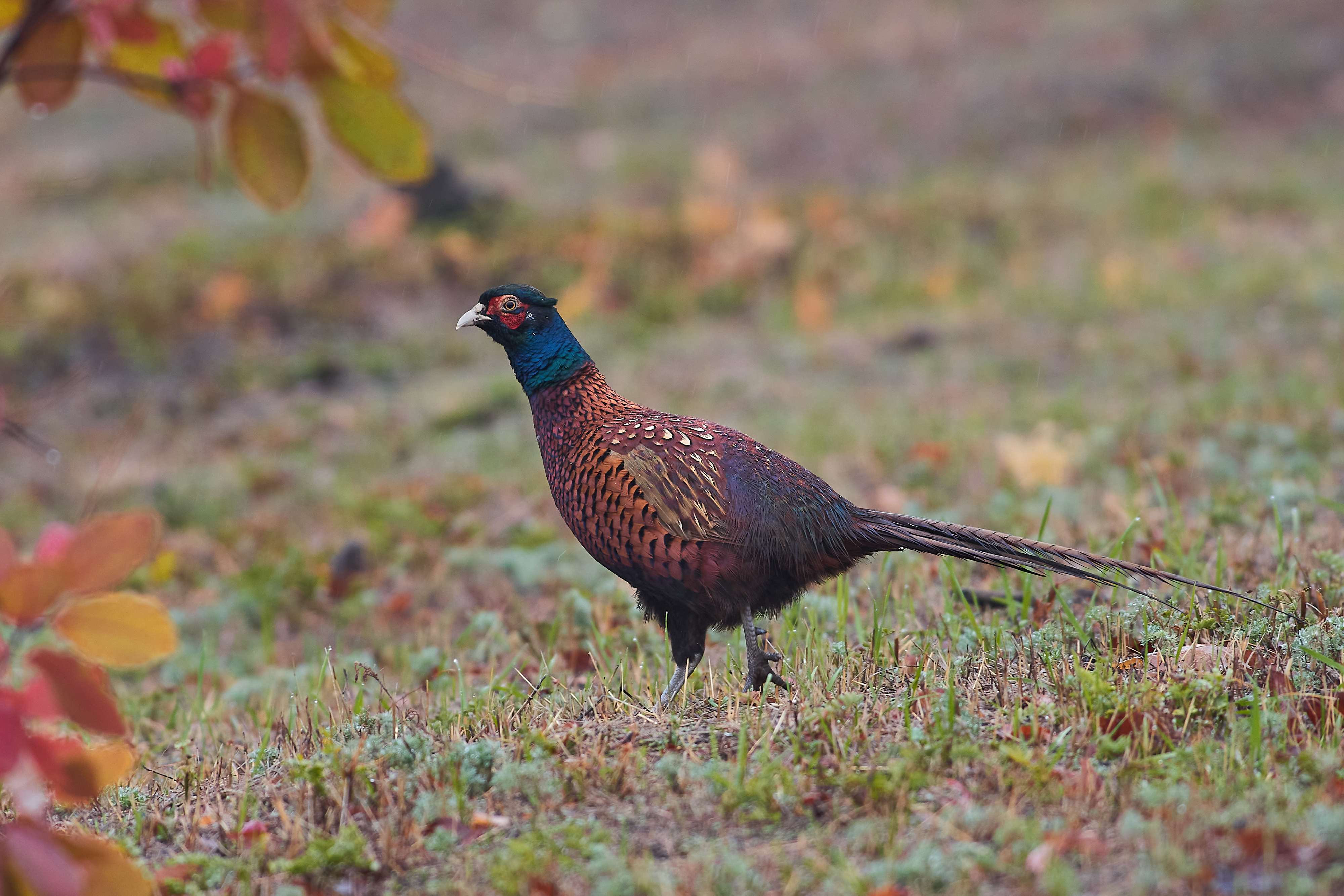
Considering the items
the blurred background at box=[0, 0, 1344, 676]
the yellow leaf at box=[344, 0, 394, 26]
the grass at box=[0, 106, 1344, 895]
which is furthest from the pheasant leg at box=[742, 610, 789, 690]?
the yellow leaf at box=[344, 0, 394, 26]

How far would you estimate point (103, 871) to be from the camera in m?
1.51

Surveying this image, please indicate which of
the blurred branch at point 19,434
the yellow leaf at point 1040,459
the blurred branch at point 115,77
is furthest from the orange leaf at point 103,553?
the yellow leaf at point 1040,459

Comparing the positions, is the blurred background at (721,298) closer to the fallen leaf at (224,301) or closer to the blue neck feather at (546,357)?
the fallen leaf at (224,301)

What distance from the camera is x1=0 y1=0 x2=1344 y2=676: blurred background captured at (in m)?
6.15

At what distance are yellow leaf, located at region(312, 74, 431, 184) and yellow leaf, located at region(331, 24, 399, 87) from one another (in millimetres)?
21

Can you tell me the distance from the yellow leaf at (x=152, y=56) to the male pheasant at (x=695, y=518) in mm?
1907

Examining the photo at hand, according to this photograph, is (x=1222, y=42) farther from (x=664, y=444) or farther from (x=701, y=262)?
(x=664, y=444)

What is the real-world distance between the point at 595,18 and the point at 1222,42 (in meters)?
10.7

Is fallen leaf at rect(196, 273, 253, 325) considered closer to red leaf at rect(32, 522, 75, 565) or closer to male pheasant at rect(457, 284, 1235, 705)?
male pheasant at rect(457, 284, 1235, 705)

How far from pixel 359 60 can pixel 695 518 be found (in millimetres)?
2021

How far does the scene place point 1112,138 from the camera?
15445mm

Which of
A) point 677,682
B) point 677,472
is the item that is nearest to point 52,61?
point 677,472

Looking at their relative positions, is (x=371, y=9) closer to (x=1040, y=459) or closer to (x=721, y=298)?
(x=1040, y=459)

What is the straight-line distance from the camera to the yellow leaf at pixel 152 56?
5.10 ft
